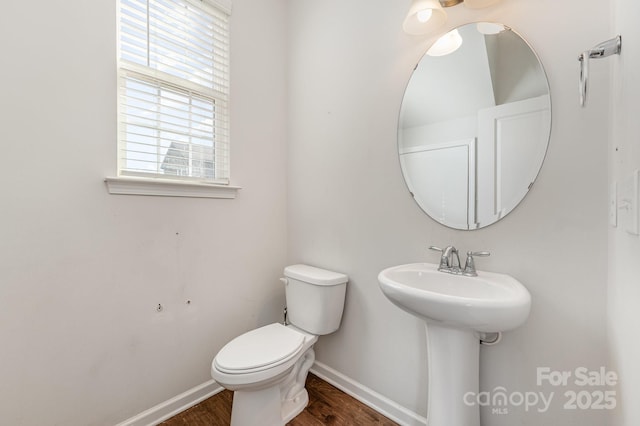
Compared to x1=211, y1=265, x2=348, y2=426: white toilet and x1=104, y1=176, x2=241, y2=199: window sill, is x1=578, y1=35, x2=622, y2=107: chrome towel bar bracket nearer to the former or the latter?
x1=211, y1=265, x2=348, y2=426: white toilet

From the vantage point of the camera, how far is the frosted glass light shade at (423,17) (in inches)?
46.8

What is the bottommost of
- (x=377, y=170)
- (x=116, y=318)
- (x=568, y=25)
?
(x=116, y=318)

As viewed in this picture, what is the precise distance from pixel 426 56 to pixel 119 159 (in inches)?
61.8

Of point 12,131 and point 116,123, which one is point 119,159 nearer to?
point 116,123

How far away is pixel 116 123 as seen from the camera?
128 cm

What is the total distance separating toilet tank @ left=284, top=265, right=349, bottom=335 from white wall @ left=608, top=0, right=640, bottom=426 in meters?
1.10

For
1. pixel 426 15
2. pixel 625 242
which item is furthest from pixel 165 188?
pixel 625 242

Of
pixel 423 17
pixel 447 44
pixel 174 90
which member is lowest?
pixel 174 90

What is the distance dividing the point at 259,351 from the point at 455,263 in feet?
3.27

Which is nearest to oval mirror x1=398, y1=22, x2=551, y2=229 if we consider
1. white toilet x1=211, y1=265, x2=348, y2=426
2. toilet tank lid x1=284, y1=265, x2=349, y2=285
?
toilet tank lid x1=284, y1=265, x2=349, y2=285

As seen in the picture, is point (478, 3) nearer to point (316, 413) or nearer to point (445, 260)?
point (445, 260)

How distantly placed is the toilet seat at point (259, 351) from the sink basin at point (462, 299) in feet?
2.05

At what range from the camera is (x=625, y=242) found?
690 millimetres

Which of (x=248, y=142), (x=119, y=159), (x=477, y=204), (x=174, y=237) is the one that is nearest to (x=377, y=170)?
(x=477, y=204)
